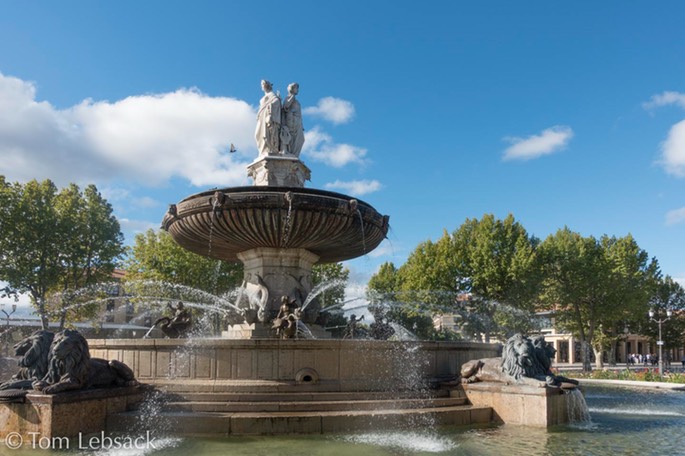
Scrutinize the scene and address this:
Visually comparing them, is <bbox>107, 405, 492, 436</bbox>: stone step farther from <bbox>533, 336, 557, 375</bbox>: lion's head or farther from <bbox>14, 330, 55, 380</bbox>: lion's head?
<bbox>533, 336, 557, 375</bbox>: lion's head

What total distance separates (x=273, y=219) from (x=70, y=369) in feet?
15.5

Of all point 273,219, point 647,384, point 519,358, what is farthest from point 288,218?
point 647,384

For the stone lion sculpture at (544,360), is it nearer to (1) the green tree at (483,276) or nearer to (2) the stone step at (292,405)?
(2) the stone step at (292,405)

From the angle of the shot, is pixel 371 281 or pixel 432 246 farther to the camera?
pixel 371 281

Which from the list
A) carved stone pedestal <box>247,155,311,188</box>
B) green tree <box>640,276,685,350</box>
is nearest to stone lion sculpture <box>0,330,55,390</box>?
carved stone pedestal <box>247,155,311,188</box>

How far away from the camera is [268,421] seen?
7758 mm

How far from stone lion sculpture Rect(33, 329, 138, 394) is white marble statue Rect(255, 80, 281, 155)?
24.5 ft

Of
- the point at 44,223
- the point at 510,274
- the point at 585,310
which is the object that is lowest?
the point at 585,310

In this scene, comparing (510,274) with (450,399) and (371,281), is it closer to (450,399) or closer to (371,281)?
(371,281)

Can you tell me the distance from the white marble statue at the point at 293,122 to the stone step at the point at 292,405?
7662mm

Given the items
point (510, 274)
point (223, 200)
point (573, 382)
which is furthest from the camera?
point (510, 274)

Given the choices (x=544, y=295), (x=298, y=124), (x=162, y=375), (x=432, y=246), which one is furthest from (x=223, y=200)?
(x=544, y=295)

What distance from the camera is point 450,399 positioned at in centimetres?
957

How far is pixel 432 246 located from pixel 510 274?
244 inches
